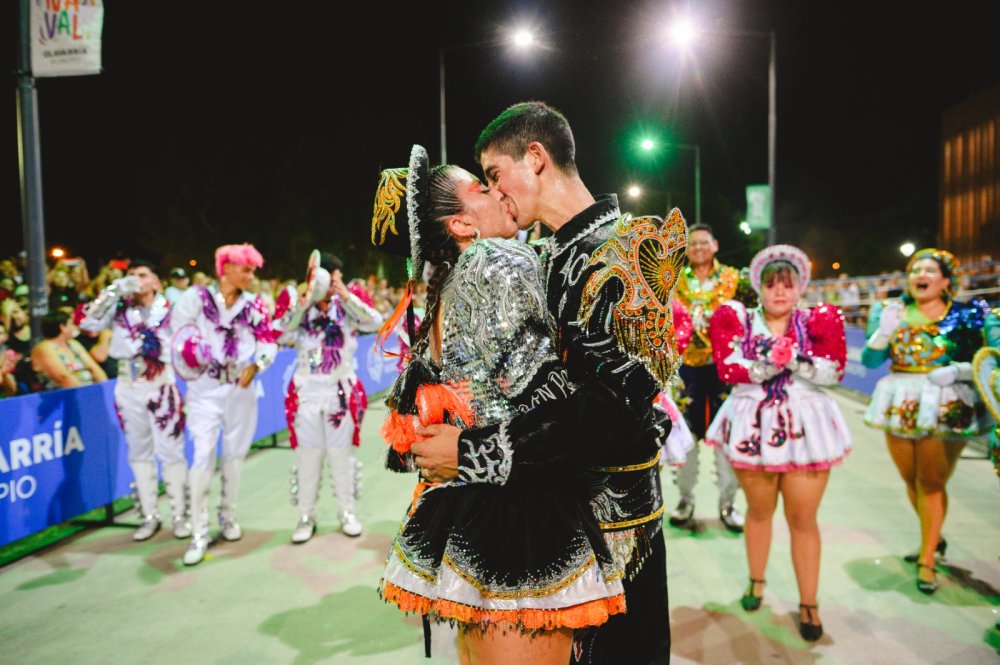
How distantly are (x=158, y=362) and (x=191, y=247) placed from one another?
972 inches

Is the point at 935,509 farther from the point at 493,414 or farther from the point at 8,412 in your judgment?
the point at 8,412

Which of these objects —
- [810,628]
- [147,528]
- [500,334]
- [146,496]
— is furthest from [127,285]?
Answer: [810,628]

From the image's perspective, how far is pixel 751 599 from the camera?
407 centimetres

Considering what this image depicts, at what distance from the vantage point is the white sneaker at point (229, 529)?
5.37 m

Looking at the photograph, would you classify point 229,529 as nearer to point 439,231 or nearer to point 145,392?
point 145,392

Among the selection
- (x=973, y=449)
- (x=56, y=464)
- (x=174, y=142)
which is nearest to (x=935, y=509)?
(x=973, y=449)

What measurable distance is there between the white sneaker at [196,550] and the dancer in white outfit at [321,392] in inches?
25.9

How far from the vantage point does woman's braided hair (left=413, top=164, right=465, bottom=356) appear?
181cm

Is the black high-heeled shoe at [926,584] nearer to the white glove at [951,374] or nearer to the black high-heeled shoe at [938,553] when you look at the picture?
the black high-heeled shoe at [938,553]

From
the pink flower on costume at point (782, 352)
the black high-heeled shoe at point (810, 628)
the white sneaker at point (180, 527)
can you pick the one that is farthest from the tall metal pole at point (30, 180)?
the black high-heeled shoe at point (810, 628)

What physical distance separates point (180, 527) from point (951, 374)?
223 inches

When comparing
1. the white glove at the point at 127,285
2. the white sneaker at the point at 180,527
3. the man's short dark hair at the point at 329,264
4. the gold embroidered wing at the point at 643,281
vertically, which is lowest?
the white sneaker at the point at 180,527

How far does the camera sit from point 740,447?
3.84 meters

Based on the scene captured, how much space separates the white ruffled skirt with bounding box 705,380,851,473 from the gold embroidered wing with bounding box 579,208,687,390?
7.45 ft
